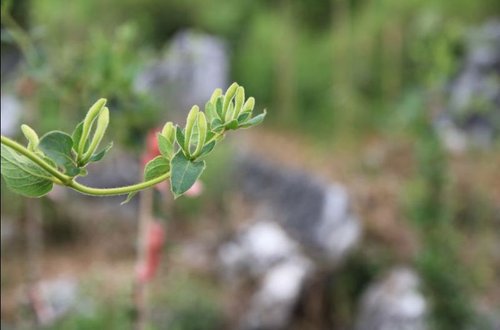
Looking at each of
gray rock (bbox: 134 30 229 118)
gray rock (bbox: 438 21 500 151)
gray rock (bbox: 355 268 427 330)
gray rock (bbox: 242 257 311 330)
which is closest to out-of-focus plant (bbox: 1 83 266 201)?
gray rock (bbox: 355 268 427 330)

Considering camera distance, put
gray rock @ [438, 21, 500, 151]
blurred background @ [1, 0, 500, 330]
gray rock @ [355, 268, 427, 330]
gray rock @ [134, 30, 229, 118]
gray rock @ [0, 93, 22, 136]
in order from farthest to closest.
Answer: gray rock @ [134, 30, 229, 118] → gray rock @ [438, 21, 500, 151] → gray rock @ [355, 268, 427, 330] → gray rock @ [0, 93, 22, 136] → blurred background @ [1, 0, 500, 330]

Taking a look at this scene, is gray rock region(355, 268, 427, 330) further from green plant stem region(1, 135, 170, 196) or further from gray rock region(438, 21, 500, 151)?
green plant stem region(1, 135, 170, 196)

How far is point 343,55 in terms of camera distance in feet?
18.5

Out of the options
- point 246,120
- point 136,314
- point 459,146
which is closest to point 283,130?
point 459,146

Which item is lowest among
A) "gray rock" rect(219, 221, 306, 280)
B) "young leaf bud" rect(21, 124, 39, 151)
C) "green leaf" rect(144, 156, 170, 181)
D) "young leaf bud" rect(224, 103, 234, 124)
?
"young leaf bud" rect(21, 124, 39, 151)

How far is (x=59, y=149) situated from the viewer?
Answer: 0.60 meters

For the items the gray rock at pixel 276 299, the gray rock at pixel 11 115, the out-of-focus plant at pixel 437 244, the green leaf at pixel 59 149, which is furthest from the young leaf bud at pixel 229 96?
the gray rock at pixel 276 299

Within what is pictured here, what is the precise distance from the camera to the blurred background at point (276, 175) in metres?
1.84

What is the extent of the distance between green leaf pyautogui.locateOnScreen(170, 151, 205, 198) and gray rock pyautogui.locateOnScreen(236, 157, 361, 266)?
2.84 m

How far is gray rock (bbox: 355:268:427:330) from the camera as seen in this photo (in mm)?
2896

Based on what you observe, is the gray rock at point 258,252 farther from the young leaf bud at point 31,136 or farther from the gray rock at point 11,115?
the young leaf bud at point 31,136

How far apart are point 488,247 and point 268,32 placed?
291 centimetres

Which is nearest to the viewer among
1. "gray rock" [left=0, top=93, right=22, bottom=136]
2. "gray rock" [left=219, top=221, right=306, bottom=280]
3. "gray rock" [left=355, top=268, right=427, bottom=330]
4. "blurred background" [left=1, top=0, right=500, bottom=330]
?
"blurred background" [left=1, top=0, right=500, bottom=330]

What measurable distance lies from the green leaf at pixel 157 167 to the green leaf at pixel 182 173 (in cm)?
3
